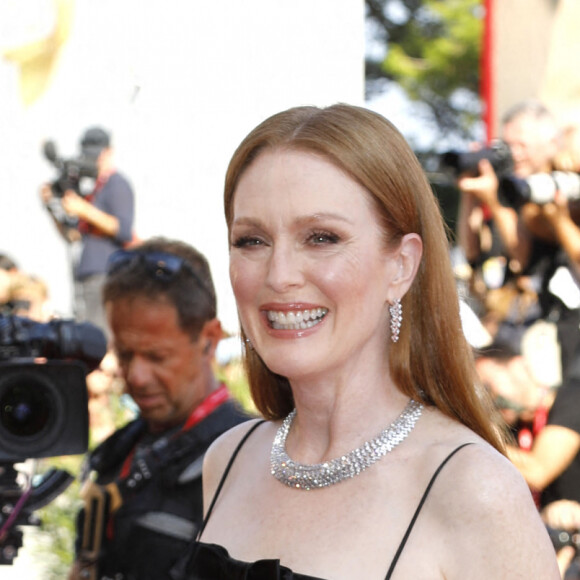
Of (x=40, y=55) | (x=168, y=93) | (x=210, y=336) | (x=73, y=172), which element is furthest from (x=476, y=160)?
(x=40, y=55)

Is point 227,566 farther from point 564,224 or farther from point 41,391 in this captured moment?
point 564,224

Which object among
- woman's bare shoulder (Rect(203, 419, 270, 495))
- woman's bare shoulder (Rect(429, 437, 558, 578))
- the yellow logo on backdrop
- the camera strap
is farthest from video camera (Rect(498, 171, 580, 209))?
the yellow logo on backdrop

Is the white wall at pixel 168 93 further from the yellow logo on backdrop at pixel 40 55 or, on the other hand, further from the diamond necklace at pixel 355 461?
the diamond necklace at pixel 355 461

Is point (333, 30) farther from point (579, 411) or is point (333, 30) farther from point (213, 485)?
point (213, 485)

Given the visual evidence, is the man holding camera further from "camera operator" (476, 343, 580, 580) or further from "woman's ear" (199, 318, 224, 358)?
"camera operator" (476, 343, 580, 580)

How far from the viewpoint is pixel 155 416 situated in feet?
9.87

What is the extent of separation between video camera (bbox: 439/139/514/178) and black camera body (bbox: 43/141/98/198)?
118 inches

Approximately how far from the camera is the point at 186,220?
871 centimetres

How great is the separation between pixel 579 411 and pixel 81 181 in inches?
182

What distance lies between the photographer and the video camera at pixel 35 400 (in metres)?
2.45

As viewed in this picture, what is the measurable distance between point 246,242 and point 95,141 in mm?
5719

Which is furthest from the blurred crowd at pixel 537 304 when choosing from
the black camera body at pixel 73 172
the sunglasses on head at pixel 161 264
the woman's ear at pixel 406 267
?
the black camera body at pixel 73 172

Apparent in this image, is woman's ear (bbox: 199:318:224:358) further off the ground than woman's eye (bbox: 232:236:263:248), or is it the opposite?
woman's eye (bbox: 232:236:263:248)

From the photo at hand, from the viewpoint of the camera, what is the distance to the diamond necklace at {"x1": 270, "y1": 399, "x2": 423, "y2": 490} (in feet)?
6.46
